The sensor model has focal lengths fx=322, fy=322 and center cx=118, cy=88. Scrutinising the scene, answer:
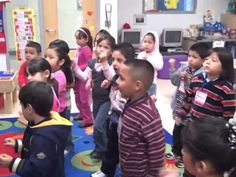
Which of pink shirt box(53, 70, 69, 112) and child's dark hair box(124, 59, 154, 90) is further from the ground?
child's dark hair box(124, 59, 154, 90)

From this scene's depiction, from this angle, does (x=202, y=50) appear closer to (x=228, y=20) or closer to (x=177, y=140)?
(x=177, y=140)

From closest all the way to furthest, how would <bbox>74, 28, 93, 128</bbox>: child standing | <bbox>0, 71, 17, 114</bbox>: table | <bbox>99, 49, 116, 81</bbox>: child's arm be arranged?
<bbox>99, 49, 116, 81</bbox>: child's arm < <bbox>74, 28, 93, 128</bbox>: child standing < <bbox>0, 71, 17, 114</bbox>: table

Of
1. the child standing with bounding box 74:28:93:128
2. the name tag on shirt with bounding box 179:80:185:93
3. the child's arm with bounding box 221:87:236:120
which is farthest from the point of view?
the child standing with bounding box 74:28:93:128

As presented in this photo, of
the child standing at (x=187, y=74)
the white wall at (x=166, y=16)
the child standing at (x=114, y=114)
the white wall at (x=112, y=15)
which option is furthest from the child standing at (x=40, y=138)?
the white wall at (x=166, y=16)

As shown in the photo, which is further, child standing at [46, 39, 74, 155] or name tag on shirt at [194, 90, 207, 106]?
child standing at [46, 39, 74, 155]

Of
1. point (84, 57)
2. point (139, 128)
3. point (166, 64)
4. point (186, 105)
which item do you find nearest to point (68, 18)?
point (166, 64)

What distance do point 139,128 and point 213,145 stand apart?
2.16ft

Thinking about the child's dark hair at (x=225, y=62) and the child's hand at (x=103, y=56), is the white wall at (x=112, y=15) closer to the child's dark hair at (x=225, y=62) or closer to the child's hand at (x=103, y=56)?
the child's hand at (x=103, y=56)

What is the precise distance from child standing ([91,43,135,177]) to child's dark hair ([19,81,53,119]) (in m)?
0.74

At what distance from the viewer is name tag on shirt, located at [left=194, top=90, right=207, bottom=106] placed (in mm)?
2125

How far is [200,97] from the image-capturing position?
2.15 m

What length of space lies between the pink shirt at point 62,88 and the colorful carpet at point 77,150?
489mm

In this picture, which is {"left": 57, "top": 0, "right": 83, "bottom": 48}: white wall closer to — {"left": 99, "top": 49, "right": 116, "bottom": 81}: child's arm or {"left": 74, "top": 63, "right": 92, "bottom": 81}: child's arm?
{"left": 74, "top": 63, "right": 92, "bottom": 81}: child's arm

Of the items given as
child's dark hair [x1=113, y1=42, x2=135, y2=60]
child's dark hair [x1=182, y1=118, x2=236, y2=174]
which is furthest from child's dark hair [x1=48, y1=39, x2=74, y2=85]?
child's dark hair [x1=182, y1=118, x2=236, y2=174]
